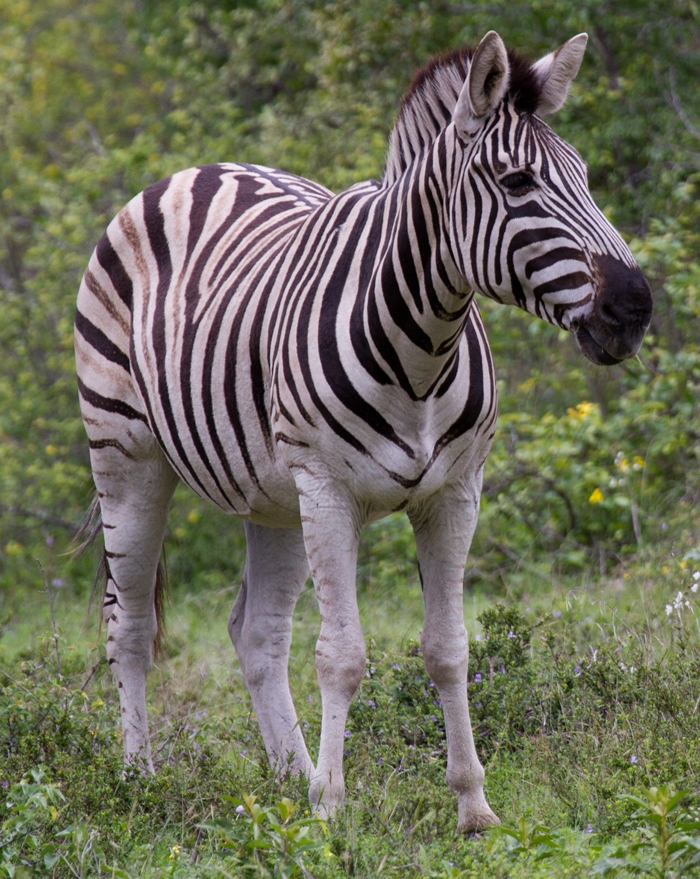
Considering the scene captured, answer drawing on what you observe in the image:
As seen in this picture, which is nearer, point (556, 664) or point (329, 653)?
point (329, 653)

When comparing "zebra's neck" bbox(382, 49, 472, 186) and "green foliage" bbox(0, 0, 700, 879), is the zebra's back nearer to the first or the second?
"zebra's neck" bbox(382, 49, 472, 186)

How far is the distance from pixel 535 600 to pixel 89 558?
4.61m

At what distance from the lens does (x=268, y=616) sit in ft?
14.1

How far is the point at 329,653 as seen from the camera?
3.13 m

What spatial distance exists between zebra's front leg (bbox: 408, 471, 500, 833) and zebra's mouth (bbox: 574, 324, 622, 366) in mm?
782

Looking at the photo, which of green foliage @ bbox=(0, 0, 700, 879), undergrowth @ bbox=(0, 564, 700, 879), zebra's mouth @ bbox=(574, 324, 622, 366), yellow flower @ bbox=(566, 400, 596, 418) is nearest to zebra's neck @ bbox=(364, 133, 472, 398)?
zebra's mouth @ bbox=(574, 324, 622, 366)

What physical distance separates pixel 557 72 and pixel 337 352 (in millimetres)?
1066

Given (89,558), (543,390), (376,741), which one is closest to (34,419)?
(89,558)

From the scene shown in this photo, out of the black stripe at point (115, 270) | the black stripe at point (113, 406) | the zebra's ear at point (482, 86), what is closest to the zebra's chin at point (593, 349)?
the zebra's ear at point (482, 86)

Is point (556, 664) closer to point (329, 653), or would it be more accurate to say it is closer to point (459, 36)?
point (329, 653)

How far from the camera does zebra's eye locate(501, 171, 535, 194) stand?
108 inches

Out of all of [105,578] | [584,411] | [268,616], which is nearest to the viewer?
[268,616]

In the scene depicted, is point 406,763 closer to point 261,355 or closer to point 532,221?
point 261,355

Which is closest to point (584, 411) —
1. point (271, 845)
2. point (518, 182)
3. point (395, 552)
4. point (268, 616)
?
point (395, 552)
